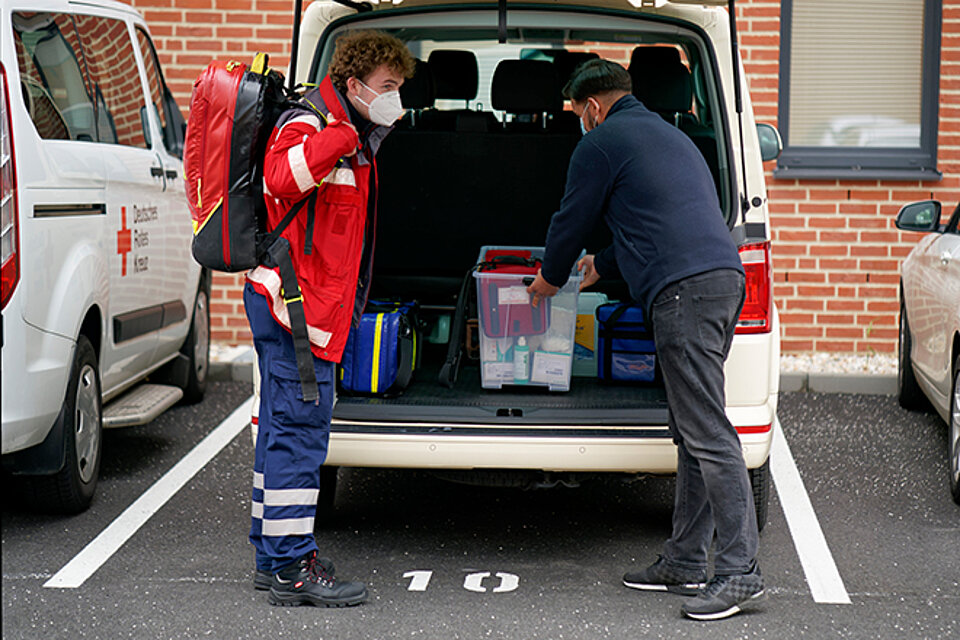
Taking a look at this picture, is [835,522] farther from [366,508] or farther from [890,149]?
[890,149]

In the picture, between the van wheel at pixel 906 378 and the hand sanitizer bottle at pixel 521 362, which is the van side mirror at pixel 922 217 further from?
the hand sanitizer bottle at pixel 521 362

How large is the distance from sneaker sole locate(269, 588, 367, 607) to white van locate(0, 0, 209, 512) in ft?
4.03

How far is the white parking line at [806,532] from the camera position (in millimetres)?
4617

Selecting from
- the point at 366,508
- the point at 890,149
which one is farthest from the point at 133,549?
the point at 890,149

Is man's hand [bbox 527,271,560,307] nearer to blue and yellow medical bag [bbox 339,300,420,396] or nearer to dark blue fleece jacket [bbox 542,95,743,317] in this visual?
dark blue fleece jacket [bbox 542,95,743,317]

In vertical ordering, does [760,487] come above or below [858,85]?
below

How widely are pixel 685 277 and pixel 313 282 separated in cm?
121

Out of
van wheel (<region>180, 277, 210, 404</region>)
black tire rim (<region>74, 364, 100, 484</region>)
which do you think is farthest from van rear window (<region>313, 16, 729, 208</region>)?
van wheel (<region>180, 277, 210, 404</region>)

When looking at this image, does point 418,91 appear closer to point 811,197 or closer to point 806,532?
point 806,532

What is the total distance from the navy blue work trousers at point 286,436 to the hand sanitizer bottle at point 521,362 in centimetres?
93

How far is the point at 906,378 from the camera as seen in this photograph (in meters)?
7.69

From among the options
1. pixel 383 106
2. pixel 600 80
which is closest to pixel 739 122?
pixel 600 80

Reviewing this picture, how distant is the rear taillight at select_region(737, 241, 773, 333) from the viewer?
457 centimetres

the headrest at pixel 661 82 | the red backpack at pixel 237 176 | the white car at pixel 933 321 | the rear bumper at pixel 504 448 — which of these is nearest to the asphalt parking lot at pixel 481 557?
the white car at pixel 933 321
